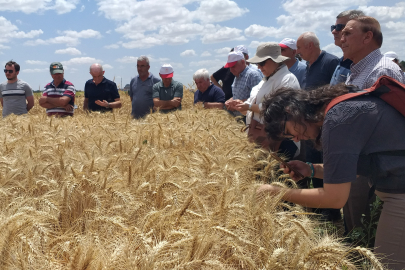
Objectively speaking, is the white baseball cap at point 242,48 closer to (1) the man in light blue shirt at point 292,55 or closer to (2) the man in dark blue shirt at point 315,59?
(1) the man in light blue shirt at point 292,55

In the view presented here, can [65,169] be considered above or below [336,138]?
below

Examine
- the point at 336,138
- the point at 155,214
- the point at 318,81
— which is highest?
the point at 318,81

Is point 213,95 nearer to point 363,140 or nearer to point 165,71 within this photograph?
point 165,71

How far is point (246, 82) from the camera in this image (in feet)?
16.4

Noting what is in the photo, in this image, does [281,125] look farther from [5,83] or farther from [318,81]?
[5,83]

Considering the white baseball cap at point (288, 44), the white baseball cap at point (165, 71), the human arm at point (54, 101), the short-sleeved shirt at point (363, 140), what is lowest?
the short-sleeved shirt at point (363, 140)

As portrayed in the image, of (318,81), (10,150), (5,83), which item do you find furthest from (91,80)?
(318,81)

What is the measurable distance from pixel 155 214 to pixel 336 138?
94 cm

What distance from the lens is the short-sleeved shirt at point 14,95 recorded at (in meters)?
6.25

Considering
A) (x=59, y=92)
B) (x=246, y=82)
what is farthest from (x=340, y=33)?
(x=59, y=92)

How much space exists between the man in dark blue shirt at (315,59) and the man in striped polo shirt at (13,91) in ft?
16.1

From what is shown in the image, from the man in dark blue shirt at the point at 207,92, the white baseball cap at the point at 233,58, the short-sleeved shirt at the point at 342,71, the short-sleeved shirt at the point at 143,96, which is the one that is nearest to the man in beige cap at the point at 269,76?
the short-sleeved shirt at the point at 342,71

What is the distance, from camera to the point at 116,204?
6.27ft

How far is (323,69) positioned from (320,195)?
302 cm
